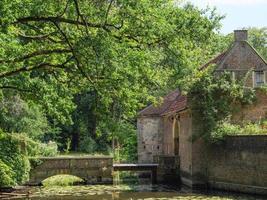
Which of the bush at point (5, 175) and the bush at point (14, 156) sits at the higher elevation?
the bush at point (14, 156)

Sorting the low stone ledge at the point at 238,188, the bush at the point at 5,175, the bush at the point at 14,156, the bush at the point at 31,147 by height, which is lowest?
the low stone ledge at the point at 238,188

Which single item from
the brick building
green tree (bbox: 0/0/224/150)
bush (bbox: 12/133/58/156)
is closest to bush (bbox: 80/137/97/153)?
bush (bbox: 12/133/58/156)

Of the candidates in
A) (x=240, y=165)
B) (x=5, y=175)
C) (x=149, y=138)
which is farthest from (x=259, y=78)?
(x=5, y=175)

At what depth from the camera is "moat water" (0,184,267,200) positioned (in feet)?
74.5

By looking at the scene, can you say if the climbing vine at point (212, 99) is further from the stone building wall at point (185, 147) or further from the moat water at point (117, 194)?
the moat water at point (117, 194)

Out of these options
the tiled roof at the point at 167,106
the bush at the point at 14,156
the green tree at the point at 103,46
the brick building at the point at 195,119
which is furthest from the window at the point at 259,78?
the bush at the point at 14,156

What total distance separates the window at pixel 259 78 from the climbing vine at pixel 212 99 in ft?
5.82

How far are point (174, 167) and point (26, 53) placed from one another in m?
18.1

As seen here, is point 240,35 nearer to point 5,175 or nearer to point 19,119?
point 5,175

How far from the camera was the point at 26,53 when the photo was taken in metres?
16.7

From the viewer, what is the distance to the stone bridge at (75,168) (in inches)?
1199

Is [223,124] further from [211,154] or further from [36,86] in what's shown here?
[36,86]

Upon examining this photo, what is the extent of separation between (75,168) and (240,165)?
1052cm

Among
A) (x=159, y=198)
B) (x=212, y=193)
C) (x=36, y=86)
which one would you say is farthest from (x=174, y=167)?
(x=36, y=86)
